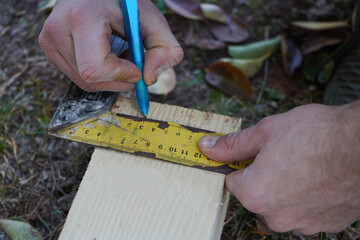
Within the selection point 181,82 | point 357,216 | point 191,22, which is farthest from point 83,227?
point 191,22

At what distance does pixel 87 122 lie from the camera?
151 centimetres

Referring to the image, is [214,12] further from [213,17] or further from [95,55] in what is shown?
[95,55]

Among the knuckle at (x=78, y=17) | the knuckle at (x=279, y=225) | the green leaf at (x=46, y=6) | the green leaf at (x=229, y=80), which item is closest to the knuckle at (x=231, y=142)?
the knuckle at (x=279, y=225)

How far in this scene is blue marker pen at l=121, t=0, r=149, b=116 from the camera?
55.2 inches

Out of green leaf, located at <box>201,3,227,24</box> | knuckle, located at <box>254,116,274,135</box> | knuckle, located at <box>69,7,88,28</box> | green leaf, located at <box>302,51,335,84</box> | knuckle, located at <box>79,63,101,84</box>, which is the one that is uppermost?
knuckle, located at <box>69,7,88,28</box>

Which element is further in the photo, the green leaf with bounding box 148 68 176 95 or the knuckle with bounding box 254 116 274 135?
the green leaf with bounding box 148 68 176 95

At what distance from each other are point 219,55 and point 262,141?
1.40 m

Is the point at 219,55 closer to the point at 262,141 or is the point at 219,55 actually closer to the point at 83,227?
the point at 262,141

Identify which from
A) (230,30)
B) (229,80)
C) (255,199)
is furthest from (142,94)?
(230,30)

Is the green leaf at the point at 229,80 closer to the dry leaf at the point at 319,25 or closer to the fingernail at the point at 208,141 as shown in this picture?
the dry leaf at the point at 319,25

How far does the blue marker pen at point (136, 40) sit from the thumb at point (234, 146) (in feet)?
1.12

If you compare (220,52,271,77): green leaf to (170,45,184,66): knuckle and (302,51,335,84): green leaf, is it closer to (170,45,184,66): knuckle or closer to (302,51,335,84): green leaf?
(302,51,335,84): green leaf

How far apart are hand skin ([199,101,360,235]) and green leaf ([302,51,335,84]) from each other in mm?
1220

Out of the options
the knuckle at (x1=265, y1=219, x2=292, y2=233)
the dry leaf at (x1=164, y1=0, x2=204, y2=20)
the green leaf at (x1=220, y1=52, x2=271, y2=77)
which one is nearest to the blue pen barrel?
the knuckle at (x1=265, y1=219, x2=292, y2=233)
